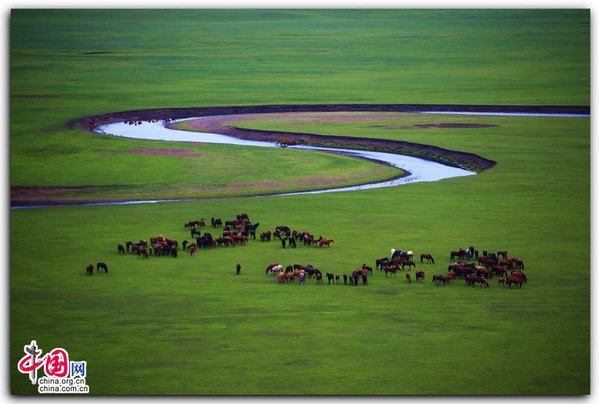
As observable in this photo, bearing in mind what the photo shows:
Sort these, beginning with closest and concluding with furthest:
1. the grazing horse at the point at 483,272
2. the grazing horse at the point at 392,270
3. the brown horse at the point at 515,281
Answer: the brown horse at the point at 515,281 → the grazing horse at the point at 483,272 → the grazing horse at the point at 392,270

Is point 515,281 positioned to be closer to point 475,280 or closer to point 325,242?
point 475,280

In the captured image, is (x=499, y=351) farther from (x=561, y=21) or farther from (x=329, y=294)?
(x=561, y=21)

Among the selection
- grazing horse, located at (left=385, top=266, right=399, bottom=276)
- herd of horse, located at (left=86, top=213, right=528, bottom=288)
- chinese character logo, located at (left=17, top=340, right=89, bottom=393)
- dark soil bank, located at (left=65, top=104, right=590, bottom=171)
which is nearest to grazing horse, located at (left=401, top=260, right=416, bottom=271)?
herd of horse, located at (left=86, top=213, right=528, bottom=288)

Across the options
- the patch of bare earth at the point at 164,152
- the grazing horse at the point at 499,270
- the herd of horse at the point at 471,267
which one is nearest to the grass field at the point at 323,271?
the herd of horse at the point at 471,267

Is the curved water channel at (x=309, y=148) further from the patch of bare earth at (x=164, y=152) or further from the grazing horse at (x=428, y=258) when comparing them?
the grazing horse at (x=428, y=258)

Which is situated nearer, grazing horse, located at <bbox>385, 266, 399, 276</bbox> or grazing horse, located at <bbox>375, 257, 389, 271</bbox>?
grazing horse, located at <bbox>385, 266, 399, 276</bbox>

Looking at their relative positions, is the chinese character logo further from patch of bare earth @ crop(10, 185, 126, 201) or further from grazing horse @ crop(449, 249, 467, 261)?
patch of bare earth @ crop(10, 185, 126, 201)

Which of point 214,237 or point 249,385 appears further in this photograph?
point 214,237

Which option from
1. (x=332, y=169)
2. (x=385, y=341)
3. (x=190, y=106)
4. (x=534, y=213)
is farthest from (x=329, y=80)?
(x=385, y=341)
